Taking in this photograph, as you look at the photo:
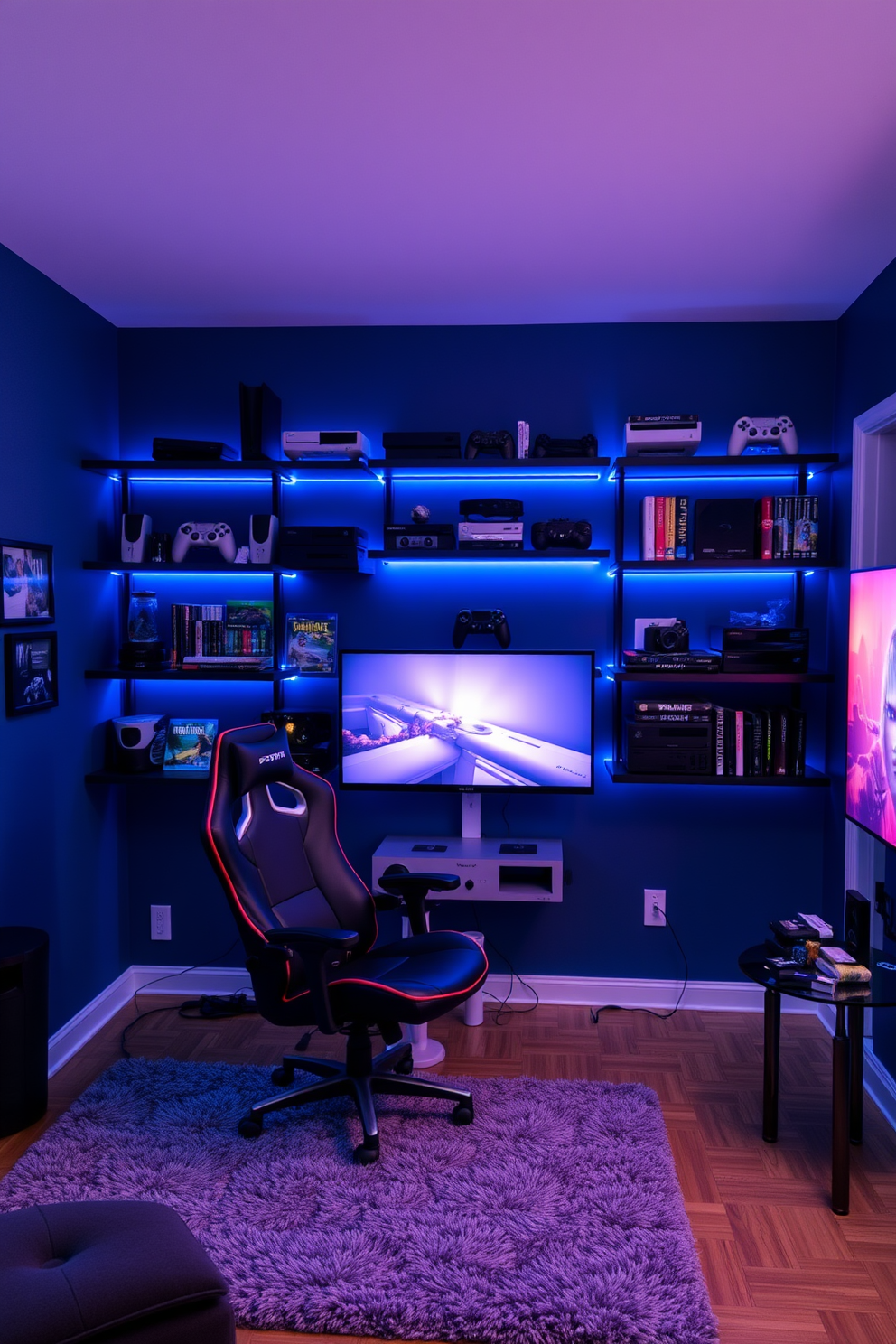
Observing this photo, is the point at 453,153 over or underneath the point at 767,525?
over

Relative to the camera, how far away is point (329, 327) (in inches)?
145

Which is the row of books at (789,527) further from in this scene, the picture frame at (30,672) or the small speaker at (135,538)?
the picture frame at (30,672)

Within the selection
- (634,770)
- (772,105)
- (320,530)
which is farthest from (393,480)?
(772,105)

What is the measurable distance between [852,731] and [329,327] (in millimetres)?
2472

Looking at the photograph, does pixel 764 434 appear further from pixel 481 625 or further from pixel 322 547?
pixel 322 547

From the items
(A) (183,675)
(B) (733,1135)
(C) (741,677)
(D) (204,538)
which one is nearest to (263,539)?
(D) (204,538)

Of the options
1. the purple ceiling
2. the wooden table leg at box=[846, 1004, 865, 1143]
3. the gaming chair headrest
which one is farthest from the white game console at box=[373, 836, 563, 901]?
the purple ceiling

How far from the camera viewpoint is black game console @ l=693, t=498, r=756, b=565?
11.0ft

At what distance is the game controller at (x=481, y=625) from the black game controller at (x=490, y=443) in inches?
23.4

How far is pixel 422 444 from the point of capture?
342 cm

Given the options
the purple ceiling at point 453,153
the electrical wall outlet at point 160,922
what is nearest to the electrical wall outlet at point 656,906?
the electrical wall outlet at point 160,922

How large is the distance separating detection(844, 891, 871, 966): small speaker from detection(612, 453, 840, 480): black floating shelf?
1.53 metres

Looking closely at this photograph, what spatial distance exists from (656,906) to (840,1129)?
4.35 ft

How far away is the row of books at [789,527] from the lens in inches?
132
